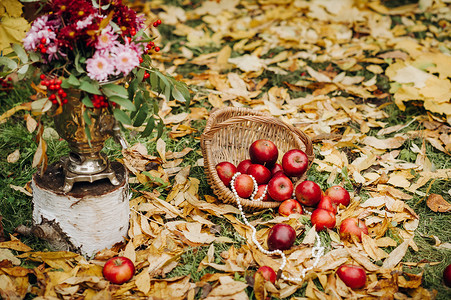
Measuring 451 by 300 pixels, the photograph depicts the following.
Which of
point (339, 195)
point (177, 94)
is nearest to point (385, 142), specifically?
point (339, 195)

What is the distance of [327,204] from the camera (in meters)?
2.44

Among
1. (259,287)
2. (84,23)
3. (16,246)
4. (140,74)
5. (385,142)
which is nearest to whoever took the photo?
(84,23)

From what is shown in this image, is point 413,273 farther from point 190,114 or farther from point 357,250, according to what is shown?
point 190,114

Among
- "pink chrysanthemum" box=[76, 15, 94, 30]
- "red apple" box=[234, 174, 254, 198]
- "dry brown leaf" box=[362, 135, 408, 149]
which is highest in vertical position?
"pink chrysanthemum" box=[76, 15, 94, 30]

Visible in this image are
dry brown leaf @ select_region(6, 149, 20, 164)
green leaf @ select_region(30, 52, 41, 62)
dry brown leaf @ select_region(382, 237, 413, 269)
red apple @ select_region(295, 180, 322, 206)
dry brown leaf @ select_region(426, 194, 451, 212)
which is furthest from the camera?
dry brown leaf @ select_region(6, 149, 20, 164)

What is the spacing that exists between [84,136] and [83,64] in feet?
1.13

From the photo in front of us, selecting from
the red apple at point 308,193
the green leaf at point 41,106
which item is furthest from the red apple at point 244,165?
the green leaf at point 41,106

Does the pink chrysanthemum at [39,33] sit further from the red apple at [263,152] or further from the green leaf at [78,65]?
the red apple at [263,152]

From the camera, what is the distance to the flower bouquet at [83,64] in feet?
5.79

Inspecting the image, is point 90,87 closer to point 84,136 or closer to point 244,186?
point 84,136

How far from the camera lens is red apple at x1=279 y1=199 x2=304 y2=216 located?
242 cm

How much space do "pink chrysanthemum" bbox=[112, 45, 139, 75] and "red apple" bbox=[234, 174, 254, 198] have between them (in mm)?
951

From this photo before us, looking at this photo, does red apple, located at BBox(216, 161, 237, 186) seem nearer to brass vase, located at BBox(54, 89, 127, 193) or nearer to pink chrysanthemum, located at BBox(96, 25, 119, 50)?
brass vase, located at BBox(54, 89, 127, 193)

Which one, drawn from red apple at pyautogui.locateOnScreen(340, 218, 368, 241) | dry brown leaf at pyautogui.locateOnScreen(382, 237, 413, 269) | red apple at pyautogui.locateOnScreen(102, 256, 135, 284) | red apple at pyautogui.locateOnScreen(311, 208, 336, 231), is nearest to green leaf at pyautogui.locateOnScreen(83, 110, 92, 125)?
red apple at pyautogui.locateOnScreen(102, 256, 135, 284)
